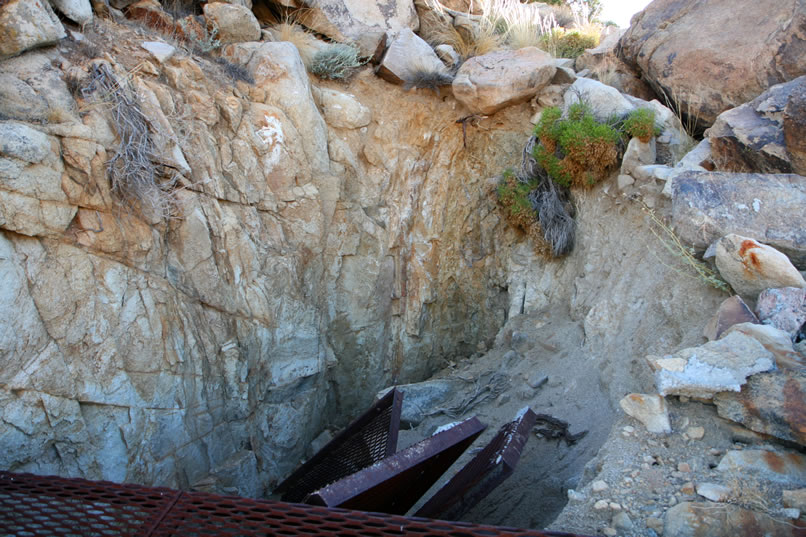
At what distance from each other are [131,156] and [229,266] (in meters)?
1.26

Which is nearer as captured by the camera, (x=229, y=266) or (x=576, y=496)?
(x=576, y=496)

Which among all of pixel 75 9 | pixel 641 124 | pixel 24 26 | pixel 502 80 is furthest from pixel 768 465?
pixel 75 9

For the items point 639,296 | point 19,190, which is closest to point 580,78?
point 639,296

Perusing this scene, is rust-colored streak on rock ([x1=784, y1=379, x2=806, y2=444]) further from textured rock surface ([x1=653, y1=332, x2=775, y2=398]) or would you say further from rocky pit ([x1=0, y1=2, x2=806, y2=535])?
rocky pit ([x1=0, y1=2, x2=806, y2=535])

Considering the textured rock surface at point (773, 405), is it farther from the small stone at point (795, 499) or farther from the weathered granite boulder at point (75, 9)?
the weathered granite boulder at point (75, 9)

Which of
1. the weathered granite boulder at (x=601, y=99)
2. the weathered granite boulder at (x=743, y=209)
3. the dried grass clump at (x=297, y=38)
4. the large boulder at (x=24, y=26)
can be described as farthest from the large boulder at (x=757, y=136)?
the large boulder at (x=24, y=26)

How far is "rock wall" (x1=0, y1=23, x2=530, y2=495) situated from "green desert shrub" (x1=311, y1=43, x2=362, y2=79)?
232 millimetres

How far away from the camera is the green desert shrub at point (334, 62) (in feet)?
21.0

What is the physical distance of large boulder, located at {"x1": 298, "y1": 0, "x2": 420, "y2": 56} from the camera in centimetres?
699

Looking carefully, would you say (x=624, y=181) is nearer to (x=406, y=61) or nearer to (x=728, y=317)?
(x=728, y=317)

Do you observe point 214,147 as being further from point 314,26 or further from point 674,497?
point 674,497

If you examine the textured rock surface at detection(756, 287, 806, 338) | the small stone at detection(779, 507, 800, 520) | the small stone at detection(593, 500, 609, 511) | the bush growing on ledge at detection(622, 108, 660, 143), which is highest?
the bush growing on ledge at detection(622, 108, 660, 143)

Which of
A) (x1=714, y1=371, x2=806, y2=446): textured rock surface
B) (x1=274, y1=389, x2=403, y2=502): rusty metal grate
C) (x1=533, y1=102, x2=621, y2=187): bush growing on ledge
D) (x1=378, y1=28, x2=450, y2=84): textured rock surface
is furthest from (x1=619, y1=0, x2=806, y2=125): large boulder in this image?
(x1=274, y1=389, x2=403, y2=502): rusty metal grate

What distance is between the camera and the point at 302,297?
5688 mm
